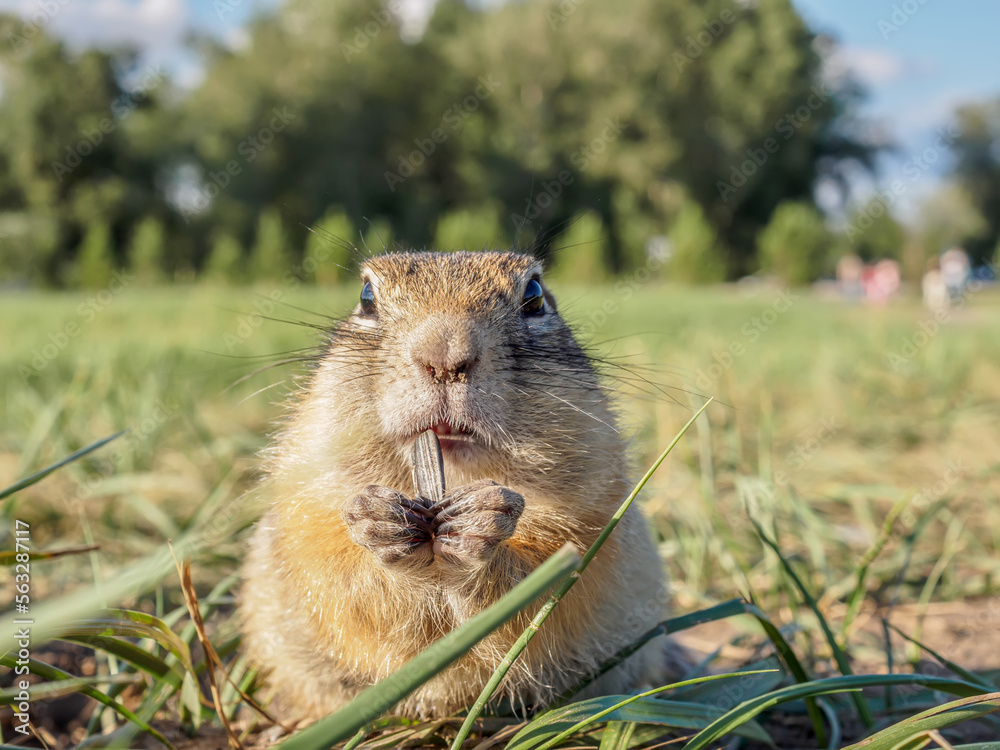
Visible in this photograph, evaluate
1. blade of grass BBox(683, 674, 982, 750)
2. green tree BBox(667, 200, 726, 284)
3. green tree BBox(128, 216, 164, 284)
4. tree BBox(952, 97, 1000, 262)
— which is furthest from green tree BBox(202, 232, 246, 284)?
tree BBox(952, 97, 1000, 262)

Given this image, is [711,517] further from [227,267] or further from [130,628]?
[227,267]

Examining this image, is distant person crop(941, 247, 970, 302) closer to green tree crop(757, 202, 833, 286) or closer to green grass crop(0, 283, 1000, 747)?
green tree crop(757, 202, 833, 286)

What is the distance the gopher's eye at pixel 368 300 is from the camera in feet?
6.61

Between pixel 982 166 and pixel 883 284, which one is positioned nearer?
pixel 883 284

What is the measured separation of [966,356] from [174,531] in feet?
23.0

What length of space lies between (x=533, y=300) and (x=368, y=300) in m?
0.46

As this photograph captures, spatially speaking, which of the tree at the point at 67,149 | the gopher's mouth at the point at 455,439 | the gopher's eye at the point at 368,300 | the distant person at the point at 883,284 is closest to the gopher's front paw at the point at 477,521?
the gopher's mouth at the point at 455,439

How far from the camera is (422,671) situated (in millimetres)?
856

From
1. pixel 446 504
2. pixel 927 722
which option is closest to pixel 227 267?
pixel 446 504

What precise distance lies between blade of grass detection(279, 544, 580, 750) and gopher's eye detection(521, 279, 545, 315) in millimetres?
1214

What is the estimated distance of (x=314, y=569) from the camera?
1.71 m

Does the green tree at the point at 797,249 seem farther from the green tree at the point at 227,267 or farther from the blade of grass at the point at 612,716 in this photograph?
the blade of grass at the point at 612,716

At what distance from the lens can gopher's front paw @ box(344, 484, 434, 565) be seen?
1395 millimetres

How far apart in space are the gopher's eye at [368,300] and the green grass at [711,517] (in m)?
0.39
